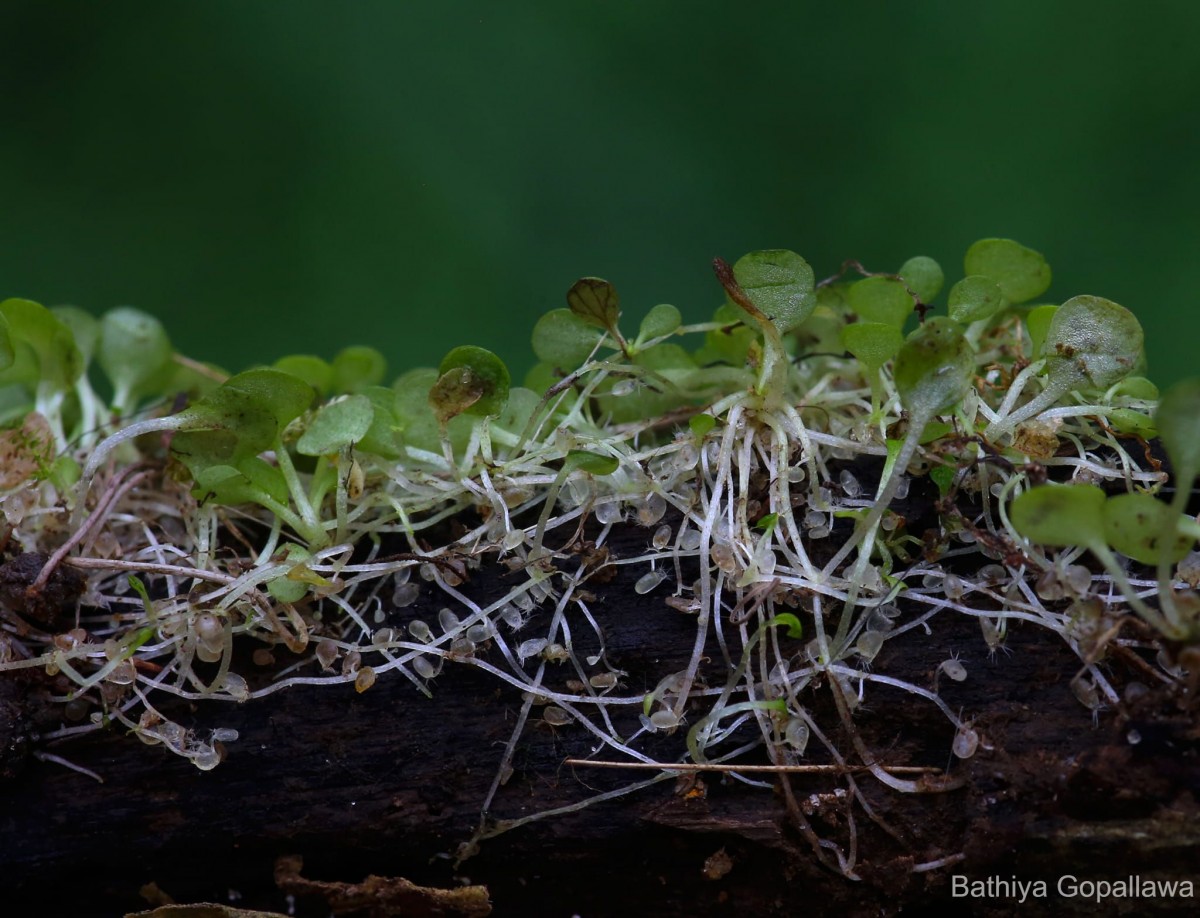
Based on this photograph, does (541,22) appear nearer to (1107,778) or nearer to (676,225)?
(676,225)

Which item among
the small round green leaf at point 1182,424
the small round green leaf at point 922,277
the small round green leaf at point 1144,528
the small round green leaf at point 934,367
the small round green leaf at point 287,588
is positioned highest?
the small round green leaf at point 922,277

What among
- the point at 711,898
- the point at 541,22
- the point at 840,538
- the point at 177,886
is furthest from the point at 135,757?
the point at 541,22

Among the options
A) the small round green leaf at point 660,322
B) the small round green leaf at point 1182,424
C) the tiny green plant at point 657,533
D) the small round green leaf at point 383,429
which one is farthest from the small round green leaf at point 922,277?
the small round green leaf at point 383,429

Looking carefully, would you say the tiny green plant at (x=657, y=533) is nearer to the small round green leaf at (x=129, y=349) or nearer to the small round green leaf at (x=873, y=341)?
the small round green leaf at (x=873, y=341)

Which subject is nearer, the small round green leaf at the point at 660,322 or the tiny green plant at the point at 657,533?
the tiny green plant at the point at 657,533

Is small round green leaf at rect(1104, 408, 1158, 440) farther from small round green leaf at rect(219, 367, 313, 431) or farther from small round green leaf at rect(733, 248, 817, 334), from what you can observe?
small round green leaf at rect(219, 367, 313, 431)

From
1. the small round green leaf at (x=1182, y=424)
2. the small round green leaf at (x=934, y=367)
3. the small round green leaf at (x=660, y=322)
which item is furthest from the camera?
the small round green leaf at (x=660, y=322)
